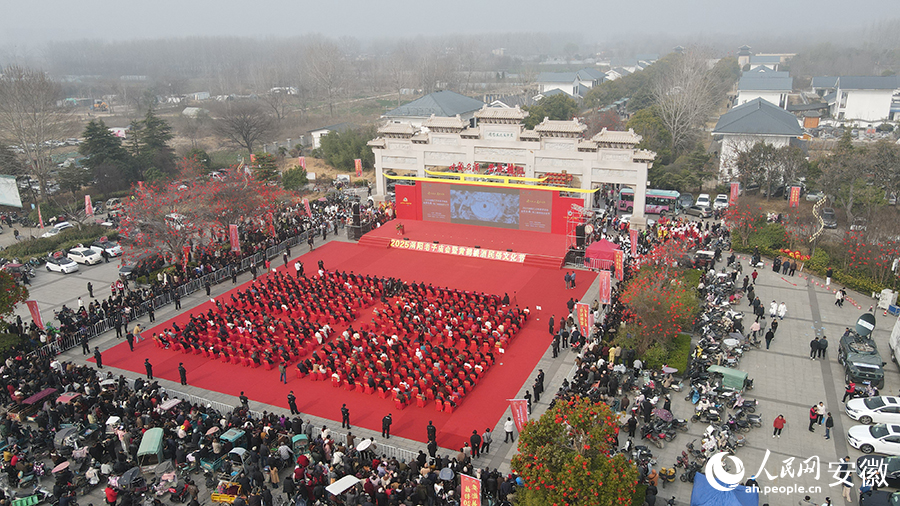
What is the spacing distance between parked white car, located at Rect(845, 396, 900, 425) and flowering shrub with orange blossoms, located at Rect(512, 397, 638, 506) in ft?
25.0

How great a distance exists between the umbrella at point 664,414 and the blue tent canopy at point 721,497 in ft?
9.66

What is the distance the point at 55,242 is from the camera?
3309cm

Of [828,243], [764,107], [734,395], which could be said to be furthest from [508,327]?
[764,107]

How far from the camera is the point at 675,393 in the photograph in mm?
16750

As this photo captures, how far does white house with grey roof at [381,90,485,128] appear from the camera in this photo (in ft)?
173

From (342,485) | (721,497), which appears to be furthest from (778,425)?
(342,485)

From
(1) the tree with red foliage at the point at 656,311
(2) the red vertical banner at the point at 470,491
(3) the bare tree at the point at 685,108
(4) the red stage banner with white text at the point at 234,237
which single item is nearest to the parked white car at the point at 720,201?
(3) the bare tree at the point at 685,108

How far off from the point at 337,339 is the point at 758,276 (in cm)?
1834

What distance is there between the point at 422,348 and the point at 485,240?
12191 millimetres

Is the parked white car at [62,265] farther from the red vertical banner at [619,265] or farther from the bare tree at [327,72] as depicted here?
the bare tree at [327,72]

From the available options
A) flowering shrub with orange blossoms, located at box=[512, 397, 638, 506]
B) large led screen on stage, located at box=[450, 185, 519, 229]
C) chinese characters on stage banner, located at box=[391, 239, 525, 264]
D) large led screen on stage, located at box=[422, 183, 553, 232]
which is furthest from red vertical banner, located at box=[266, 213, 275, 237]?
flowering shrub with orange blossoms, located at box=[512, 397, 638, 506]

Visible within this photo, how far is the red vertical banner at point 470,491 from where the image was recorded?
443 inches

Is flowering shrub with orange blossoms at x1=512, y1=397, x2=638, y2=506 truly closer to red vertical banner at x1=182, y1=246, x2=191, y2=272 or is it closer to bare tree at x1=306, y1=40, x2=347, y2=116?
red vertical banner at x1=182, y1=246, x2=191, y2=272

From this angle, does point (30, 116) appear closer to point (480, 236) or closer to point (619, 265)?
point (480, 236)
